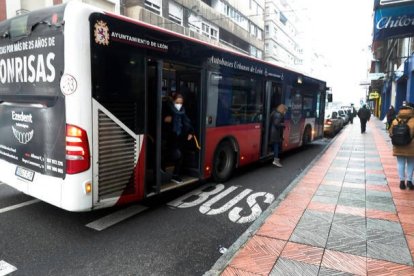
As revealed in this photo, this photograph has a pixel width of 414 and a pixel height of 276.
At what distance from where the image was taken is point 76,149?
3.93 m

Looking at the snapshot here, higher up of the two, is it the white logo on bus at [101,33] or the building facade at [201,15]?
the building facade at [201,15]

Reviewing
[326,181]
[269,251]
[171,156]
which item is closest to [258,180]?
[326,181]

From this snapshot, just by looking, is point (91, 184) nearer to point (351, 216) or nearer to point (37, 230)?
point (37, 230)

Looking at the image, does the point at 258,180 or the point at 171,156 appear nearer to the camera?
the point at 171,156

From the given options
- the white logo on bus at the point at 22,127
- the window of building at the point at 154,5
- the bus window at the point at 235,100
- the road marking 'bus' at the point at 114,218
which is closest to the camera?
the white logo on bus at the point at 22,127

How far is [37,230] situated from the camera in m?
4.41

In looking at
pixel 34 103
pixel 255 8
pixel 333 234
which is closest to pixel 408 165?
pixel 333 234

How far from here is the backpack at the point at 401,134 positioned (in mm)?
6281

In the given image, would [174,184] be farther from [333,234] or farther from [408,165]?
[408,165]

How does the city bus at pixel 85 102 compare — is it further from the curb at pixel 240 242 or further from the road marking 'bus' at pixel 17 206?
the curb at pixel 240 242

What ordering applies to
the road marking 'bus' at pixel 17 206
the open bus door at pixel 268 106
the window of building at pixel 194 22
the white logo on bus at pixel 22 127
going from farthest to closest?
the window of building at pixel 194 22 < the open bus door at pixel 268 106 < the road marking 'bus' at pixel 17 206 < the white logo on bus at pixel 22 127

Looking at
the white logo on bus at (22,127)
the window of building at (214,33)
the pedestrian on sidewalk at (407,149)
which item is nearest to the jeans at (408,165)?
the pedestrian on sidewalk at (407,149)

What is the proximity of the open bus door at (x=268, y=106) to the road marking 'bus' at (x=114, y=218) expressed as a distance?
442 centimetres

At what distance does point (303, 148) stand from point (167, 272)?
11088 millimetres
